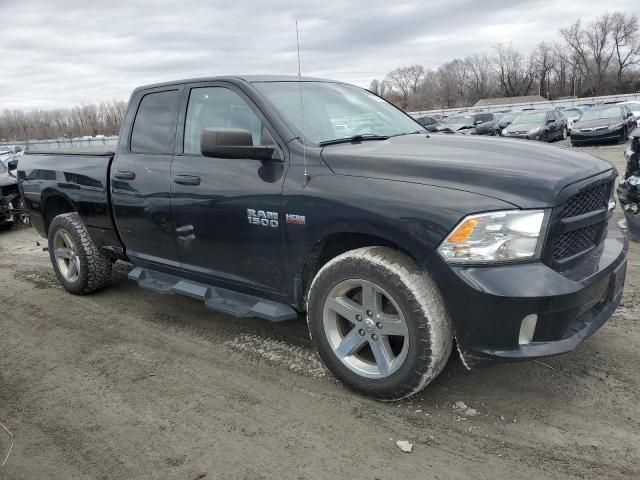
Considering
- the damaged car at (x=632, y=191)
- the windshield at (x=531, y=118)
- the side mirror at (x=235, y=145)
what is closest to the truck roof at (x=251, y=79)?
the side mirror at (x=235, y=145)

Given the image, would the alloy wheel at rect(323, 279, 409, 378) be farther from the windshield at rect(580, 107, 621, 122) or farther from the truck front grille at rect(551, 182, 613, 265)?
the windshield at rect(580, 107, 621, 122)

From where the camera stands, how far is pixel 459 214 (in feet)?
8.54

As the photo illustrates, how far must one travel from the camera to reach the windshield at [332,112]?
3517mm

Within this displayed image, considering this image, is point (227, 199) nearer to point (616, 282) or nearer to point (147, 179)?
point (147, 179)

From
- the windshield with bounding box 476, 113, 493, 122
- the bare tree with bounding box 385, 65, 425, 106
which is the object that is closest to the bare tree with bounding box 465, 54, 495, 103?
the bare tree with bounding box 385, 65, 425, 106

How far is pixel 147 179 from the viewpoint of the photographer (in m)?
4.14

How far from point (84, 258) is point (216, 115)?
7.37 feet

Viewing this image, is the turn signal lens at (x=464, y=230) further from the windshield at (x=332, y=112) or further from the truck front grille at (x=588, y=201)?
the windshield at (x=332, y=112)

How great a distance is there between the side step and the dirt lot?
379mm

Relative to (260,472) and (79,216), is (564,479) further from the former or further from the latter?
(79,216)

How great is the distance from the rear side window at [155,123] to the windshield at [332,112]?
876mm

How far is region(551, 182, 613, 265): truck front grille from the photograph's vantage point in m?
2.68

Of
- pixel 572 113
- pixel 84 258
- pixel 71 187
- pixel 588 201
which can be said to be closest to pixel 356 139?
pixel 588 201

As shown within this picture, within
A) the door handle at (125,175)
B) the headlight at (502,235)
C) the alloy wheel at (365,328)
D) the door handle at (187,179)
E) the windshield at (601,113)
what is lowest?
the alloy wheel at (365,328)
